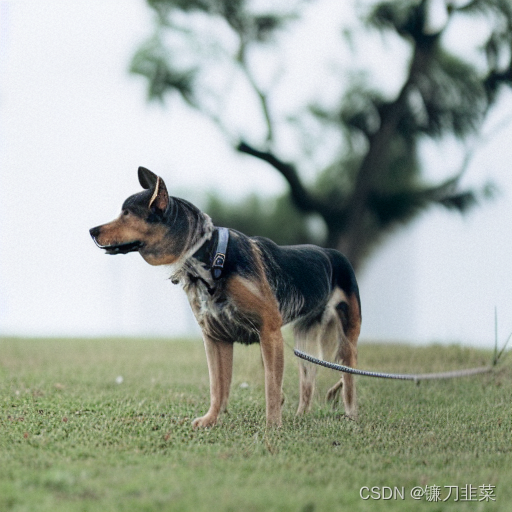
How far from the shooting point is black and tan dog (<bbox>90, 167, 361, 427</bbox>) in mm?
4590

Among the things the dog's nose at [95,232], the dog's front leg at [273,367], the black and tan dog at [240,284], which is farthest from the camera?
the dog's front leg at [273,367]

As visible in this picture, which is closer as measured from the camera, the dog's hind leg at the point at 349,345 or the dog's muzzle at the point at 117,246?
the dog's muzzle at the point at 117,246

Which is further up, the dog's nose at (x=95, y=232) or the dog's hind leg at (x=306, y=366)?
the dog's nose at (x=95, y=232)

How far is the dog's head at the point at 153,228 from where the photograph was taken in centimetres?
452

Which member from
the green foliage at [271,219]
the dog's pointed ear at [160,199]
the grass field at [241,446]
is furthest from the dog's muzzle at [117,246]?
the green foliage at [271,219]

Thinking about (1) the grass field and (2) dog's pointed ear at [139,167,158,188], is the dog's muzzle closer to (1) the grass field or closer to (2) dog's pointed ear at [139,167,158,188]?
(2) dog's pointed ear at [139,167,158,188]

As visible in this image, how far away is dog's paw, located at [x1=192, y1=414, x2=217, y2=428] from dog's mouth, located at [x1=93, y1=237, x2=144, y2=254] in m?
1.42

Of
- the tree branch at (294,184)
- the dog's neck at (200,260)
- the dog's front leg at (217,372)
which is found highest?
the tree branch at (294,184)

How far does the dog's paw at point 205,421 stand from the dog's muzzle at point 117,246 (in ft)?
4.64

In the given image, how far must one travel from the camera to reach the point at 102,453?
447 centimetres

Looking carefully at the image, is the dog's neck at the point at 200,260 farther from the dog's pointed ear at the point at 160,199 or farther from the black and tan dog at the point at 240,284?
the dog's pointed ear at the point at 160,199

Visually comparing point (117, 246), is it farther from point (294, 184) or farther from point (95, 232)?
point (294, 184)

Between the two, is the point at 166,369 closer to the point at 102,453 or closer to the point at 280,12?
the point at 102,453
